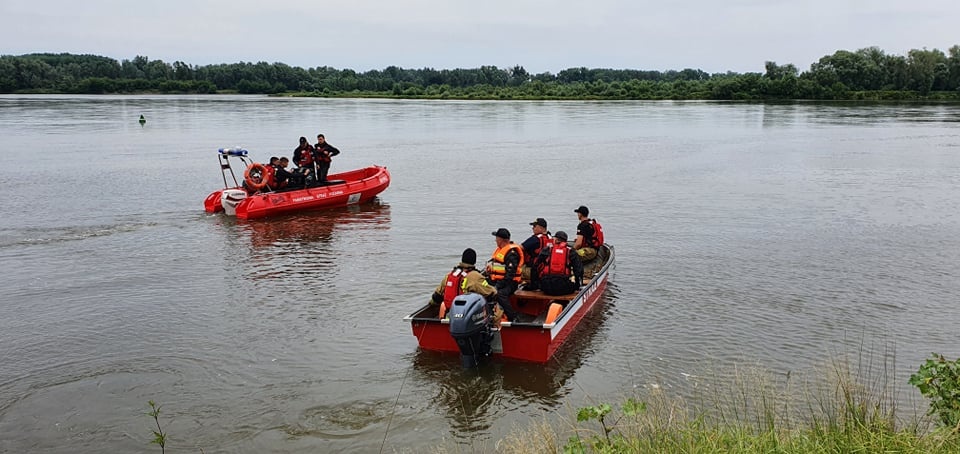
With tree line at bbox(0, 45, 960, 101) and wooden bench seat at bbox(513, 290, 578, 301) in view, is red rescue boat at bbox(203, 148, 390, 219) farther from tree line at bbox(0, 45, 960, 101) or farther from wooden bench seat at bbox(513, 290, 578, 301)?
tree line at bbox(0, 45, 960, 101)

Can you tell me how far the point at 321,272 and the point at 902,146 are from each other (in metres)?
32.7

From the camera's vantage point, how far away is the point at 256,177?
2066 cm

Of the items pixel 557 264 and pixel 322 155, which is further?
pixel 322 155

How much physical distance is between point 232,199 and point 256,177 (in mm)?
869

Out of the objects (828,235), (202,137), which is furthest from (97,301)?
(202,137)

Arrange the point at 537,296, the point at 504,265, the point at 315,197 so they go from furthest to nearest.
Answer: the point at 315,197 → the point at 537,296 → the point at 504,265

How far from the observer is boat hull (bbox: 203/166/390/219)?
20062 millimetres

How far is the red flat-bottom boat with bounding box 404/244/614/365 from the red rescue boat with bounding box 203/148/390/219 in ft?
35.3

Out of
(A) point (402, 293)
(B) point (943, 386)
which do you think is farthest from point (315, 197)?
(B) point (943, 386)

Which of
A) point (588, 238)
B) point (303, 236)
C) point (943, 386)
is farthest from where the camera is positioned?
point (303, 236)

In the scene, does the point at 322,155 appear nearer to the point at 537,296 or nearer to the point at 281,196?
the point at 281,196

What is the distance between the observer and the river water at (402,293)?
8922 mm

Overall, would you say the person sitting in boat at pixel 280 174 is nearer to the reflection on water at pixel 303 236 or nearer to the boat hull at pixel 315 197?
the boat hull at pixel 315 197

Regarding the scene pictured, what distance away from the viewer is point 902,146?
37.2 m
